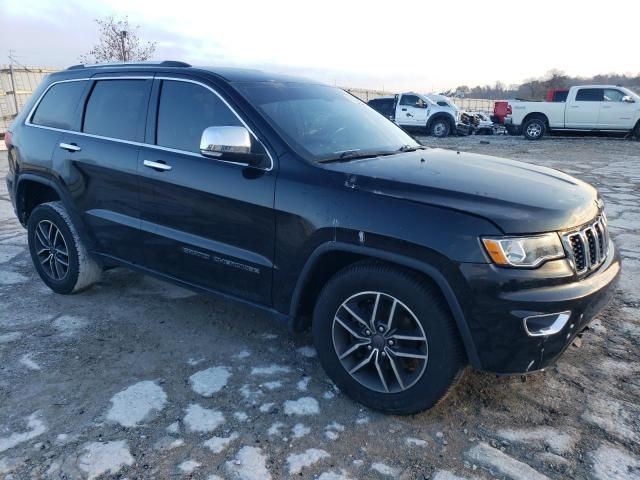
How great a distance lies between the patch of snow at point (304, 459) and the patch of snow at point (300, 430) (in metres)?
0.12

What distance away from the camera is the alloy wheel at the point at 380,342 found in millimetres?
2547

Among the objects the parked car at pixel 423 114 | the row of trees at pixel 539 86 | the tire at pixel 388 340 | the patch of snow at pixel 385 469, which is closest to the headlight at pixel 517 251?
the tire at pixel 388 340

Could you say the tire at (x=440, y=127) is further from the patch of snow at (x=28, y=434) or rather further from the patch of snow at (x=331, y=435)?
the patch of snow at (x=28, y=434)

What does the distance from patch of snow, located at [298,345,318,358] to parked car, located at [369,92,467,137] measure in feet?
59.1

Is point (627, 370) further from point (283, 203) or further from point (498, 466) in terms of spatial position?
point (283, 203)

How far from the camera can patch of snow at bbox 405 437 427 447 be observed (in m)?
2.47

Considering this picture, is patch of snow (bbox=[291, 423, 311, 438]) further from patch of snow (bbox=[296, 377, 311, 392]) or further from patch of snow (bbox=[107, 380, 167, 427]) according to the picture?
patch of snow (bbox=[107, 380, 167, 427])

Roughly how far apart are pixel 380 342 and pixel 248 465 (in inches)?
34.1

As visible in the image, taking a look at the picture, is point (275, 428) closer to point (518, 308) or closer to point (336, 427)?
point (336, 427)

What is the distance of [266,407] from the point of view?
9.04 feet

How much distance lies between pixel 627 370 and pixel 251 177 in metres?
2.52

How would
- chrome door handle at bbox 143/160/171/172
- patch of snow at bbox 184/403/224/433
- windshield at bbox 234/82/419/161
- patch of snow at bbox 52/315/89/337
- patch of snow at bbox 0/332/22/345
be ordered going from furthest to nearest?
patch of snow at bbox 52/315/89/337 → patch of snow at bbox 0/332/22/345 → chrome door handle at bbox 143/160/171/172 → windshield at bbox 234/82/419/161 → patch of snow at bbox 184/403/224/433

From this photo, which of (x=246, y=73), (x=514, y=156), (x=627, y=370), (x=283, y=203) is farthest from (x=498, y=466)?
(x=514, y=156)

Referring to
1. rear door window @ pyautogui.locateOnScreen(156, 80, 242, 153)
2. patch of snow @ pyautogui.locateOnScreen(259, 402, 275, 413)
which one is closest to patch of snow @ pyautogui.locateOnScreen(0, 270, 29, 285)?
rear door window @ pyautogui.locateOnScreen(156, 80, 242, 153)
